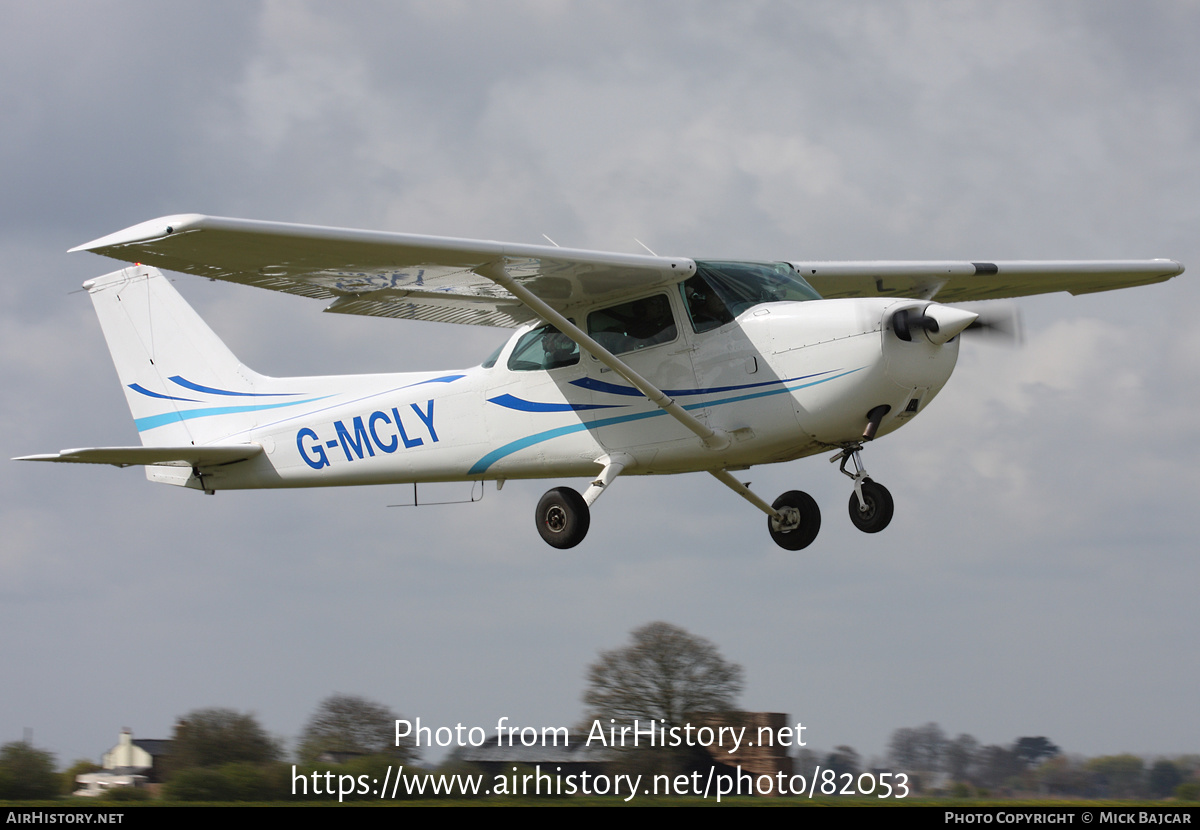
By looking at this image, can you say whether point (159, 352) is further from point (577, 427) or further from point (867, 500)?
point (867, 500)

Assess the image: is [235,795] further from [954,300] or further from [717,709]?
[954,300]

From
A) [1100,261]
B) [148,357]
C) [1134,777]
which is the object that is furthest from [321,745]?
[1100,261]

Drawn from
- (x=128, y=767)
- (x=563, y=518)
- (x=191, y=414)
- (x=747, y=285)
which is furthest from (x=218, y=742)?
(x=747, y=285)

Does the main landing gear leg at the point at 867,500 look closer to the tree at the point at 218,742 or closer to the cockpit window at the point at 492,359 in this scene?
the cockpit window at the point at 492,359

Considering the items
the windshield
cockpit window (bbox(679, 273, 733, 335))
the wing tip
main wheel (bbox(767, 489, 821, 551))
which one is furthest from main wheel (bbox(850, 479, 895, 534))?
the wing tip

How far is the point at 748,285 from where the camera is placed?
11.4 metres

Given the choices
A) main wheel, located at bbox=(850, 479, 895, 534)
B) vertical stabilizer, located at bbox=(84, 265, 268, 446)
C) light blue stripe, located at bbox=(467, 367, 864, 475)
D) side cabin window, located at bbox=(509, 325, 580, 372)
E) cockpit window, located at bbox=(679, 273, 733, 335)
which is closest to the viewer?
light blue stripe, located at bbox=(467, 367, 864, 475)

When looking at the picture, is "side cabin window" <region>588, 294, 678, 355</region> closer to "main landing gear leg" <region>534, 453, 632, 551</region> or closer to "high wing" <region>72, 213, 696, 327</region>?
"high wing" <region>72, 213, 696, 327</region>

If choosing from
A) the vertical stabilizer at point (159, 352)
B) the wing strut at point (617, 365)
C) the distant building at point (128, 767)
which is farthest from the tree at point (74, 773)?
the wing strut at point (617, 365)

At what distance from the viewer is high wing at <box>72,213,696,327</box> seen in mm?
9133

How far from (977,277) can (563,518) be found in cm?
573

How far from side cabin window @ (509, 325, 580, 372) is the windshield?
153cm

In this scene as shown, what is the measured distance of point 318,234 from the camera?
9.67 m

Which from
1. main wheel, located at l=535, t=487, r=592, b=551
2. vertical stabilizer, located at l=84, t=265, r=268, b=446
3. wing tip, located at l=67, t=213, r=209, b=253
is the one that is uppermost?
vertical stabilizer, located at l=84, t=265, r=268, b=446
